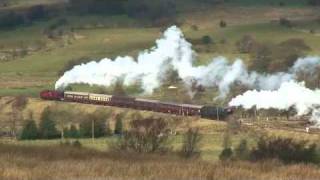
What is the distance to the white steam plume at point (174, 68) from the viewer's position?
123688mm

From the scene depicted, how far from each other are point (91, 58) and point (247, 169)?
15991 centimetres

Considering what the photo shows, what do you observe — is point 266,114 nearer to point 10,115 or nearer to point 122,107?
point 122,107

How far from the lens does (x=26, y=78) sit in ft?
574

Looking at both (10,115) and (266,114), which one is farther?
(10,115)

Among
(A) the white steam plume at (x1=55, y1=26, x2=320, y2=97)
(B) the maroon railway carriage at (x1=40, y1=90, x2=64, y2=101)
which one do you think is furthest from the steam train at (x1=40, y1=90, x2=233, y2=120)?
(A) the white steam plume at (x1=55, y1=26, x2=320, y2=97)

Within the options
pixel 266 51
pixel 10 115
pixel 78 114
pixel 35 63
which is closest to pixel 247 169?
pixel 78 114

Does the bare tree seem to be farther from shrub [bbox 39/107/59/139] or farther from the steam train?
shrub [bbox 39/107/59/139]

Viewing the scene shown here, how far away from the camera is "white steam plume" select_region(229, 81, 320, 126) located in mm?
90037

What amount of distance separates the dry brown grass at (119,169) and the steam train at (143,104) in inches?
2498

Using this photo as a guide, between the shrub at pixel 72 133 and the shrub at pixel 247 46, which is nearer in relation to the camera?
the shrub at pixel 72 133

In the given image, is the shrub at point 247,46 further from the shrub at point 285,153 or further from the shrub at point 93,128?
the shrub at point 285,153

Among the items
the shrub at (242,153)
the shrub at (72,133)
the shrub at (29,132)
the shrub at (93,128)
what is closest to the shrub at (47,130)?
the shrub at (29,132)

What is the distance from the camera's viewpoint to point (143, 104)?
106 m

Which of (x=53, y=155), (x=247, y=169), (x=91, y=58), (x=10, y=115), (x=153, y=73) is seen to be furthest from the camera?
(x=91, y=58)
